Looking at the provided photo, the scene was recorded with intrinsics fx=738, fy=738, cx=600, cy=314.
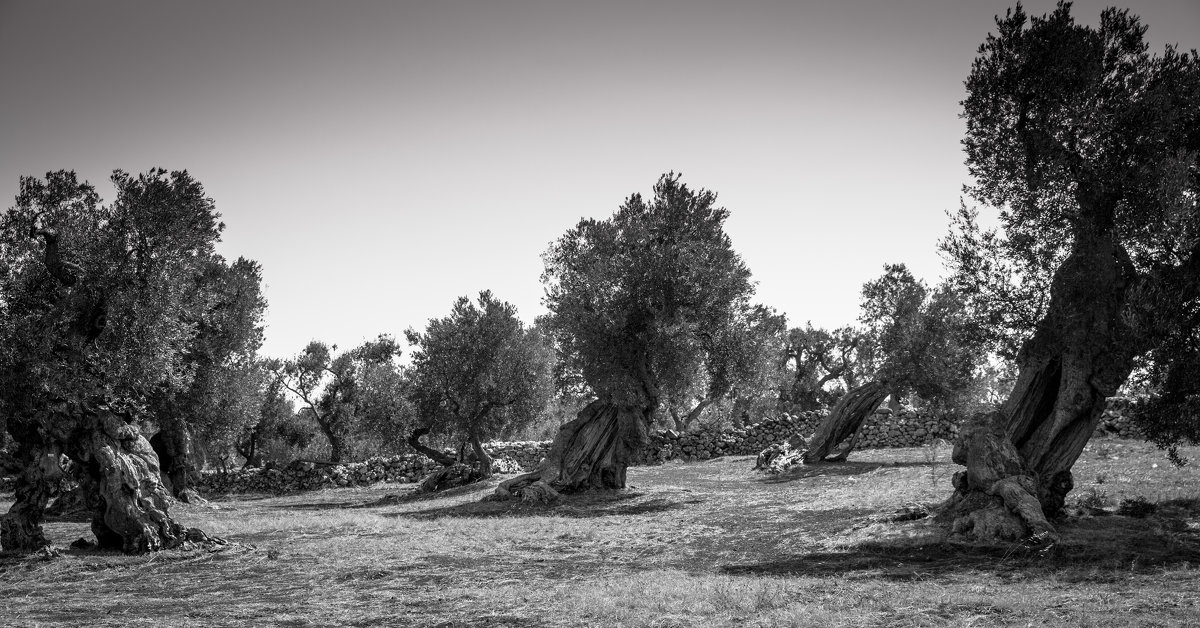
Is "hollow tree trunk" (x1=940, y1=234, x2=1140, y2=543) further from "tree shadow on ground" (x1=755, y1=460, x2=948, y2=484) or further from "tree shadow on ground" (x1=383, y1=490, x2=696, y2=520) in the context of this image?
"tree shadow on ground" (x1=755, y1=460, x2=948, y2=484)

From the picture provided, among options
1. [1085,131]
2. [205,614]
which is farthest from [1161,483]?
[205,614]

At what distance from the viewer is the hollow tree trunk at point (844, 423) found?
33906 mm

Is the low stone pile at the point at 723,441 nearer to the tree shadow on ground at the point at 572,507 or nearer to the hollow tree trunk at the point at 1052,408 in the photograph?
the tree shadow on ground at the point at 572,507

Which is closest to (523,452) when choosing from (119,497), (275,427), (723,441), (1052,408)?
(723,441)

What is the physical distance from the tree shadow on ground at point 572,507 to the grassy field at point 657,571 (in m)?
0.27

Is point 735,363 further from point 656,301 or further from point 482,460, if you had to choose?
point 482,460

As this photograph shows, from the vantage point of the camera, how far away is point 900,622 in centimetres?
865

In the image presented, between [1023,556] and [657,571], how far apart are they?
19.9 ft

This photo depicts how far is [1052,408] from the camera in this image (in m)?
16.5

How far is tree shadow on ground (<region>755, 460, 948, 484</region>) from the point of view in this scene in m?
29.2

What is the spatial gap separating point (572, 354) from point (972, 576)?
17.6m

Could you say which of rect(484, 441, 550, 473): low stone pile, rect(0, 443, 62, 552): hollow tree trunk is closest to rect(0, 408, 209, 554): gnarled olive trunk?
rect(0, 443, 62, 552): hollow tree trunk

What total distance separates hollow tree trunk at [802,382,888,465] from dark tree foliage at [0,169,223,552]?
26.0 meters

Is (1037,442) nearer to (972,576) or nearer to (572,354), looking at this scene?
(972,576)
